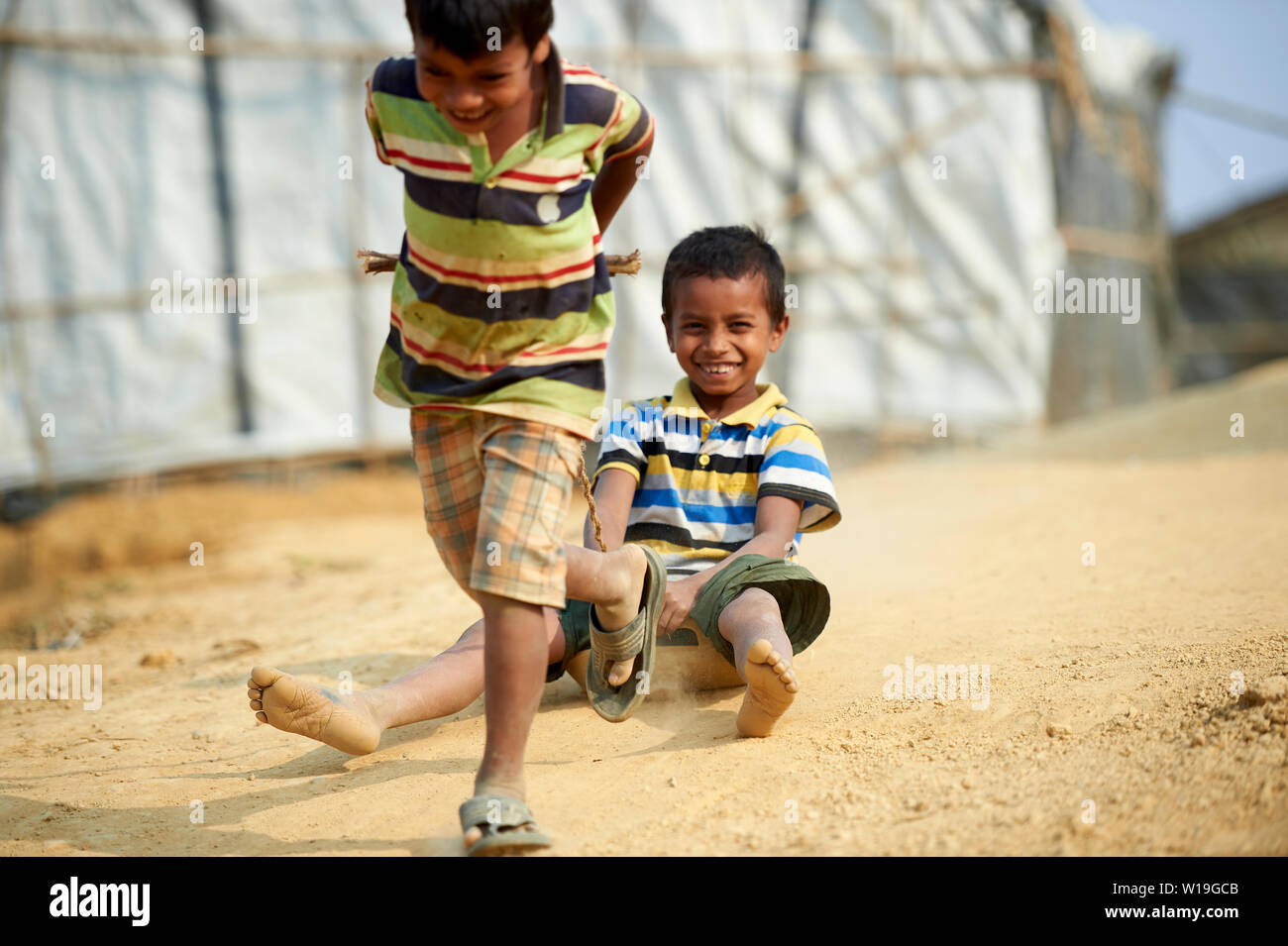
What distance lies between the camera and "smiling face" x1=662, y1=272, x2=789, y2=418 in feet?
9.01

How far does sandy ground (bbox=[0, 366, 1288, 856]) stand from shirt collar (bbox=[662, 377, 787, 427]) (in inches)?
25.1

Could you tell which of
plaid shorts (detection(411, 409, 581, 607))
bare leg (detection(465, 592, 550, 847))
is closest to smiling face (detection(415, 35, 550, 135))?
plaid shorts (detection(411, 409, 581, 607))

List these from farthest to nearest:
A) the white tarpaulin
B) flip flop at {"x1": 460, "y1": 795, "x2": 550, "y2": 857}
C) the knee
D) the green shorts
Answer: the white tarpaulin < the green shorts < the knee < flip flop at {"x1": 460, "y1": 795, "x2": 550, "y2": 857}

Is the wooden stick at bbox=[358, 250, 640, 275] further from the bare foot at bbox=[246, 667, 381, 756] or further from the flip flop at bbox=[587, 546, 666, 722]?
the bare foot at bbox=[246, 667, 381, 756]

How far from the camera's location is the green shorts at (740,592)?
2.50 metres

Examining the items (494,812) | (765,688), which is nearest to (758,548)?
(765,688)

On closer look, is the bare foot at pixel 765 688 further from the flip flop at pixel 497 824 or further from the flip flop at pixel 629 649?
the flip flop at pixel 497 824

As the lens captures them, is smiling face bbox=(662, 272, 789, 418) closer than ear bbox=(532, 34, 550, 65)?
No

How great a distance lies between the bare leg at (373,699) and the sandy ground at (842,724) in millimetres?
110

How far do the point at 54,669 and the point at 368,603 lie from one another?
101cm

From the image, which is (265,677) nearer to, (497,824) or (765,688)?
(497,824)

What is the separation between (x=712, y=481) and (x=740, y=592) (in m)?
0.36

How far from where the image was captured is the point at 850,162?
8.91 meters
